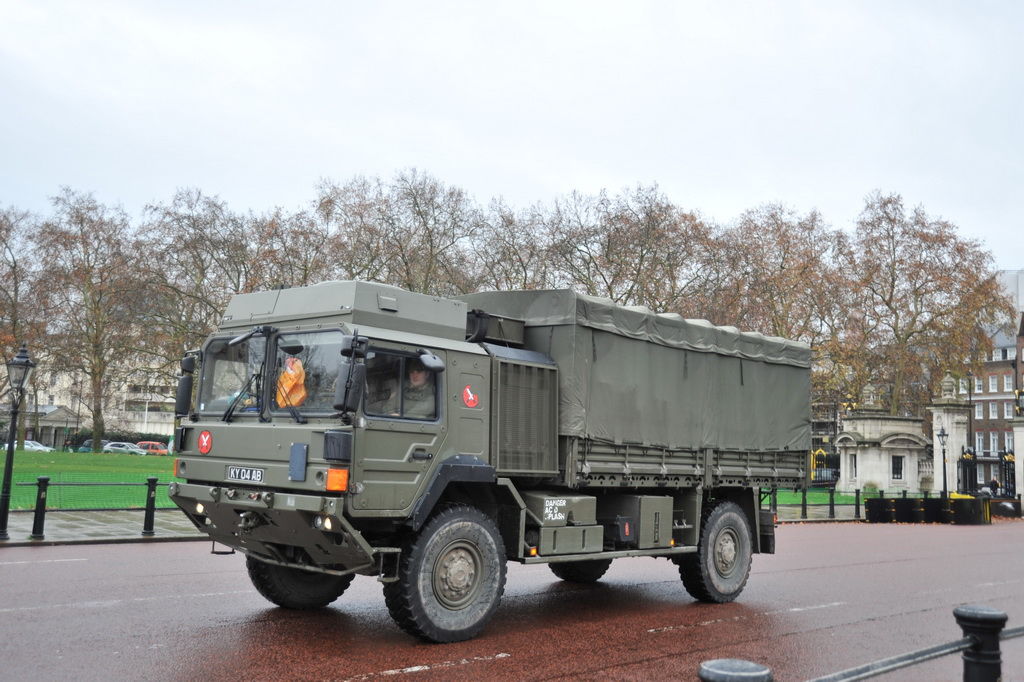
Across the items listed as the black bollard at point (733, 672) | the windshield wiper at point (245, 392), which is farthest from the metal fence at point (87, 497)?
the black bollard at point (733, 672)

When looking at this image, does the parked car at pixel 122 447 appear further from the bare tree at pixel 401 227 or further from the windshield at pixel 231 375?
the windshield at pixel 231 375

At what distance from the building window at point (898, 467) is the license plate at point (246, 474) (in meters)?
46.3

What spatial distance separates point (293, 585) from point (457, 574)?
7.26ft

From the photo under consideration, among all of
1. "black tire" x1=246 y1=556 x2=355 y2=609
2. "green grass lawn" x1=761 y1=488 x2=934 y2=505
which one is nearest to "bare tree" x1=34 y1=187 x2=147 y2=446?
"green grass lawn" x1=761 y1=488 x2=934 y2=505

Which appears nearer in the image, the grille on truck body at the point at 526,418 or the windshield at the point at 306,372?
the windshield at the point at 306,372

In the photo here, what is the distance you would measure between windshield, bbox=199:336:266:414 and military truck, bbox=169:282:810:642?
0.02 meters

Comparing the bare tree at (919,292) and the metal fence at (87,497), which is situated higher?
the bare tree at (919,292)

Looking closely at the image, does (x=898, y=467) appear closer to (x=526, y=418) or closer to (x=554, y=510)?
(x=554, y=510)

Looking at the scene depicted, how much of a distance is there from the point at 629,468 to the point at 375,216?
38054 mm

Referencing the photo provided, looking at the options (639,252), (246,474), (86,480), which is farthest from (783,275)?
(246,474)

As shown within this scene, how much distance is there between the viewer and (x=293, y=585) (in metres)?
9.68

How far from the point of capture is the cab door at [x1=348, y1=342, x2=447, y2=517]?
7.88 meters

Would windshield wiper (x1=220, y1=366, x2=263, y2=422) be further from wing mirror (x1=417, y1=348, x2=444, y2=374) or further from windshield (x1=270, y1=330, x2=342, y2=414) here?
wing mirror (x1=417, y1=348, x2=444, y2=374)

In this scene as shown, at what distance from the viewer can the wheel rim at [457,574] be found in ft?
27.1
